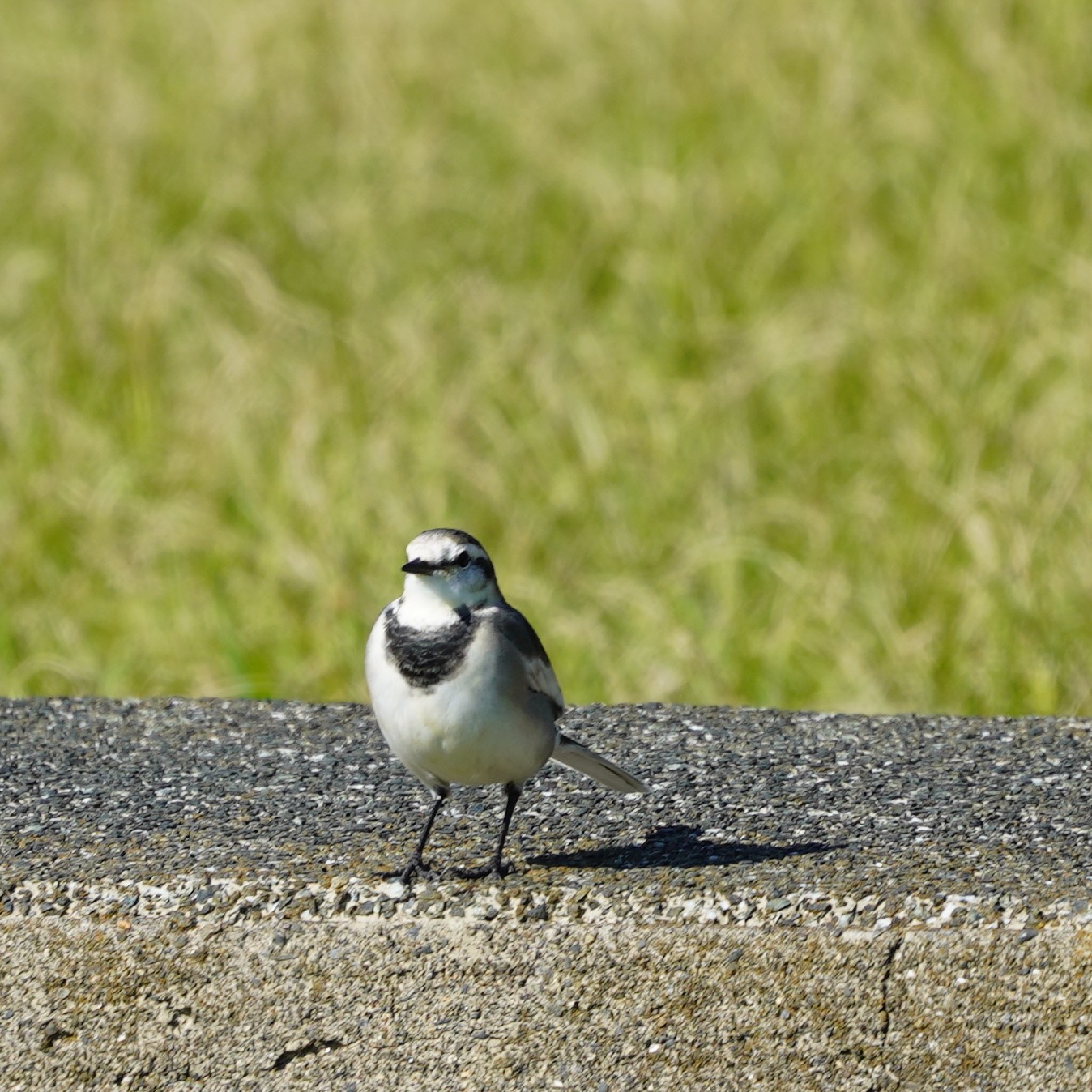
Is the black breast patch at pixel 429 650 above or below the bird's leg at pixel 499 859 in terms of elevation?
above

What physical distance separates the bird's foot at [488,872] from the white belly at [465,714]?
0.15m

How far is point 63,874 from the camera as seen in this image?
2539 mm

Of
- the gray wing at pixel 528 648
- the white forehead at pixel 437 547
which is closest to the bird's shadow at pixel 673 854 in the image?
the gray wing at pixel 528 648

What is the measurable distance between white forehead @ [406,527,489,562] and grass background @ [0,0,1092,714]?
250cm

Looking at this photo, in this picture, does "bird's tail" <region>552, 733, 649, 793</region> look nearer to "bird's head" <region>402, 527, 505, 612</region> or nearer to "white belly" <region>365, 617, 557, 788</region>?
"white belly" <region>365, 617, 557, 788</region>

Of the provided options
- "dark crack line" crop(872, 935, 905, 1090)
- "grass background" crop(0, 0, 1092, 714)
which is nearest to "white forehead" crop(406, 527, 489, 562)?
"dark crack line" crop(872, 935, 905, 1090)

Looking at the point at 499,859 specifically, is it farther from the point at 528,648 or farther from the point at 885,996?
the point at 885,996

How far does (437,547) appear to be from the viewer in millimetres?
2348

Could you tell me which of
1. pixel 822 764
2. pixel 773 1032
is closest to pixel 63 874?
pixel 773 1032

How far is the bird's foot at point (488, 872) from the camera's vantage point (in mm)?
2525

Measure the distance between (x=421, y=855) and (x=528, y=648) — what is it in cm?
37

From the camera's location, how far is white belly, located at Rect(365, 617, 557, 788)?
2.35m

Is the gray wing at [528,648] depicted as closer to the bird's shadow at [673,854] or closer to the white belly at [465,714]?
the white belly at [465,714]

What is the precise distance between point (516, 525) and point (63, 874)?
127 inches
